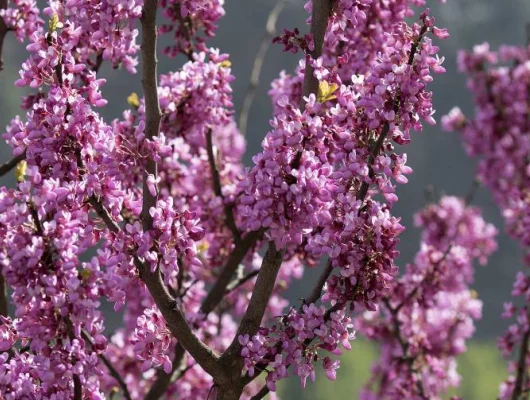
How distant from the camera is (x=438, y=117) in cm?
8894

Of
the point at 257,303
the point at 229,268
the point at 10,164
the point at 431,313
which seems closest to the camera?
the point at 257,303

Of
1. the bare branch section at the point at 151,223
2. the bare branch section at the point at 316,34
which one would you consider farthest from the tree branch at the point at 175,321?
the bare branch section at the point at 316,34

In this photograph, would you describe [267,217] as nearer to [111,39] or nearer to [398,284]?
[111,39]

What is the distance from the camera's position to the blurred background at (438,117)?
85625mm

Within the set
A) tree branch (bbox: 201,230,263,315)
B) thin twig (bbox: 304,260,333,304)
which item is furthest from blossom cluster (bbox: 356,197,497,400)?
thin twig (bbox: 304,260,333,304)

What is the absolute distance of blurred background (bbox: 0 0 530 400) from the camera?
85625 millimetres

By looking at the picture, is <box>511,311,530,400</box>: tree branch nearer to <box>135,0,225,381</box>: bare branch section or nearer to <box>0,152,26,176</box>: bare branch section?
<box>135,0,225,381</box>: bare branch section

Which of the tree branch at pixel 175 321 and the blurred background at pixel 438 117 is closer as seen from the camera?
the tree branch at pixel 175 321

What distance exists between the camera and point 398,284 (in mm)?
6520

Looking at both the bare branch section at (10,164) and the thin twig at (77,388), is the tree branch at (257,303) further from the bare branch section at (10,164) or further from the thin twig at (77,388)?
the bare branch section at (10,164)

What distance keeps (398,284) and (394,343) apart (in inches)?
45.3

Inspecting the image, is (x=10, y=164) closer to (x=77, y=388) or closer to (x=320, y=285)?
(x=77, y=388)

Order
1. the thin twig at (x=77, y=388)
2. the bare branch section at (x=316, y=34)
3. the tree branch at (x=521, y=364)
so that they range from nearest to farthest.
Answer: the thin twig at (x=77, y=388), the bare branch section at (x=316, y=34), the tree branch at (x=521, y=364)

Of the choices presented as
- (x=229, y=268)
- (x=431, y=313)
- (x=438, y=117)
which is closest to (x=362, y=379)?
(x=438, y=117)
